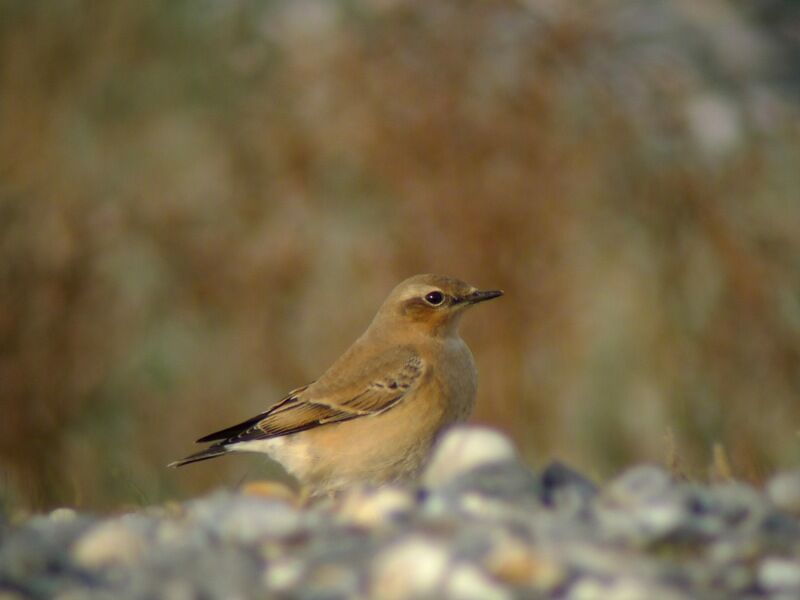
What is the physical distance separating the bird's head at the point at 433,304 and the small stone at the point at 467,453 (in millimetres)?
2085

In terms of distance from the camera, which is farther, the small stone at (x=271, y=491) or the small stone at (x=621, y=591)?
the small stone at (x=271, y=491)

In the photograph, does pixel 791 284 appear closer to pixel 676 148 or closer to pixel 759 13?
pixel 676 148

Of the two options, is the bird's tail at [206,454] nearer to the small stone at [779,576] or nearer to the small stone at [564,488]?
the small stone at [564,488]

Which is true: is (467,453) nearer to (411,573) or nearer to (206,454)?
(411,573)

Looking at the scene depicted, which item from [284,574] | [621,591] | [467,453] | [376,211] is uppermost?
[376,211]

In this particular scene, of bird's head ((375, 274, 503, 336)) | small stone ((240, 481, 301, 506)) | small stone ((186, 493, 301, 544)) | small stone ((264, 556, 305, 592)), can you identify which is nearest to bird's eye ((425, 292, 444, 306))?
bird's head ((375, 274, 503, 336))

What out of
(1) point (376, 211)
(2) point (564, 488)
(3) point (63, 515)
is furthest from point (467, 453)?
(1) point (376, 211)

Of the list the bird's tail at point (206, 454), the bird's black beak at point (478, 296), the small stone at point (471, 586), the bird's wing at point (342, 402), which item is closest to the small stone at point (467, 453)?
the small stone at point (471, 586)

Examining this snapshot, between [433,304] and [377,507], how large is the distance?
264 cm

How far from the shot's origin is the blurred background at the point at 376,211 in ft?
41.0

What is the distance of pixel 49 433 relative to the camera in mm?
12367

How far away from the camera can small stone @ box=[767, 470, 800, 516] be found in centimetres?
482

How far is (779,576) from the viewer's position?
158 inches

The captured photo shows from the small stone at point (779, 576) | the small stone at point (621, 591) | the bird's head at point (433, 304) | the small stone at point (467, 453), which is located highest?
the bird's head at point (433, 304)
